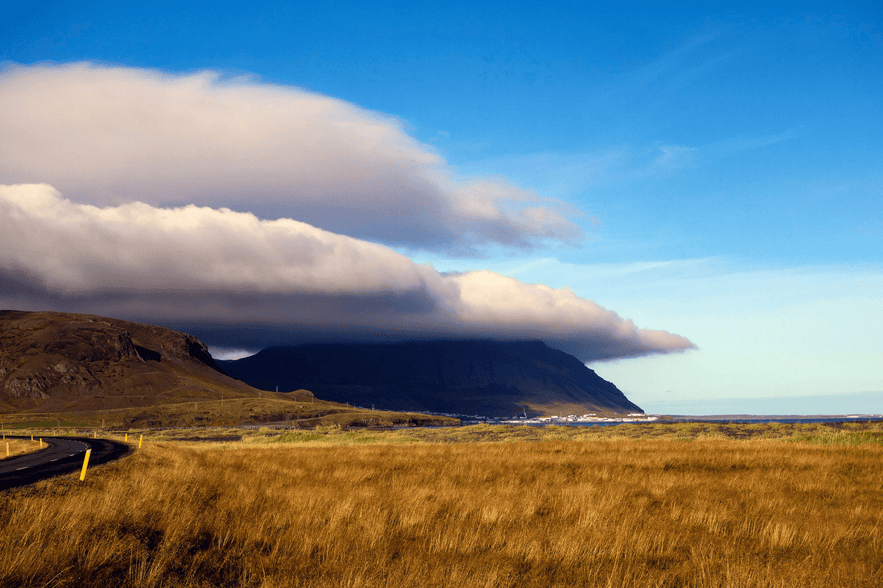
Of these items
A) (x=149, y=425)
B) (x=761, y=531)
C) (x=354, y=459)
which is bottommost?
(x=149, y=425)

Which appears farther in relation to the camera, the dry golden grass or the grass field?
the dry golden grass

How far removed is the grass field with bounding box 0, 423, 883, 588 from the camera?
23.3ft

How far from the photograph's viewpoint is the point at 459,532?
937 centimetres

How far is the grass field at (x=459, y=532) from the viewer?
709 centimetres

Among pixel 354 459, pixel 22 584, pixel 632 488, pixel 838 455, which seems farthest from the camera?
pixel 354 459

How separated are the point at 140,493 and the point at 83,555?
5821 mm

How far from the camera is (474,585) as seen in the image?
21.8 feet

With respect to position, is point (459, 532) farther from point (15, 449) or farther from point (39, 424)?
point (39, 424)

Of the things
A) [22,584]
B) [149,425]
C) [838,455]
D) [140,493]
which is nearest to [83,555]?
[22,584]

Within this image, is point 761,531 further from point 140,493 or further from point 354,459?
point 354,459

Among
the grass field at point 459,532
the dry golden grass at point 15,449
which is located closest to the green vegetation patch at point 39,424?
the dry golden grass at point 15,449

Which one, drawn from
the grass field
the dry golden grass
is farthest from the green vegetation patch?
the grass field

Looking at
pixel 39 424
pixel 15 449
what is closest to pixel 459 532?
pixel 15 449

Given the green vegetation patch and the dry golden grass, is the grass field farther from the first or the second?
the green vegetation patch
